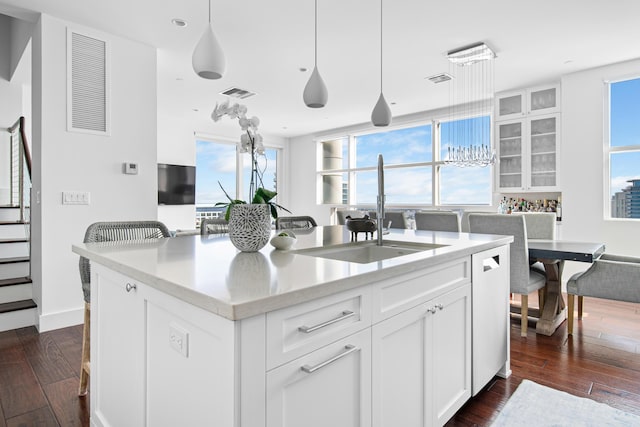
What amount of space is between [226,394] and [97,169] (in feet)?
10.6

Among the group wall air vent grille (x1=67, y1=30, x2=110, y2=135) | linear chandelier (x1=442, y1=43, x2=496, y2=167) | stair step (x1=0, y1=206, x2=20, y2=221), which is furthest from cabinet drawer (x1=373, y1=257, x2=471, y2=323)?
stair step (x1=0, y1=206, x2=20, y2=221)

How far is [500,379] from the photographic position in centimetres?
220

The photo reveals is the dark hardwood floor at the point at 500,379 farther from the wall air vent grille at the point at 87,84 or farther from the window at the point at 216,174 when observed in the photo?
the window at the point at 216,174

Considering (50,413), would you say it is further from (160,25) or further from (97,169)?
(160,25)

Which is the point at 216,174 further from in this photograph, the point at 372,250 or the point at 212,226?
the point at 372,250

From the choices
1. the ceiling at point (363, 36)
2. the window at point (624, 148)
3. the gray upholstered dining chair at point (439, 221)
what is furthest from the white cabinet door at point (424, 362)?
the window at point (624, 148)

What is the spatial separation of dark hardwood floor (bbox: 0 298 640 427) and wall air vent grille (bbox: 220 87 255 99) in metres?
3.51

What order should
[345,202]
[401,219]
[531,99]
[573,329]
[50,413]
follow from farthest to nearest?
[345,202] → [531,99] → [401,219] → [573,329] → [50,413]

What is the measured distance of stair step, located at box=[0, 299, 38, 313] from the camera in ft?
10.2

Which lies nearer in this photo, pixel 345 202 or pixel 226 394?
pixel 226 394

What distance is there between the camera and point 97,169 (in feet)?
11.1

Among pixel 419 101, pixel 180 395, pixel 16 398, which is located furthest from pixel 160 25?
pixel 419 101

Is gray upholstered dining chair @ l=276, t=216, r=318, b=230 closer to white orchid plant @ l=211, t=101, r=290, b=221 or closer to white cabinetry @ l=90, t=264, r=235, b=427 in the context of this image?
white orchid plant @ l=211, t=101, r=290, b=221

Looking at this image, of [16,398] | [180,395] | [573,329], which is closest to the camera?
[180,395]
